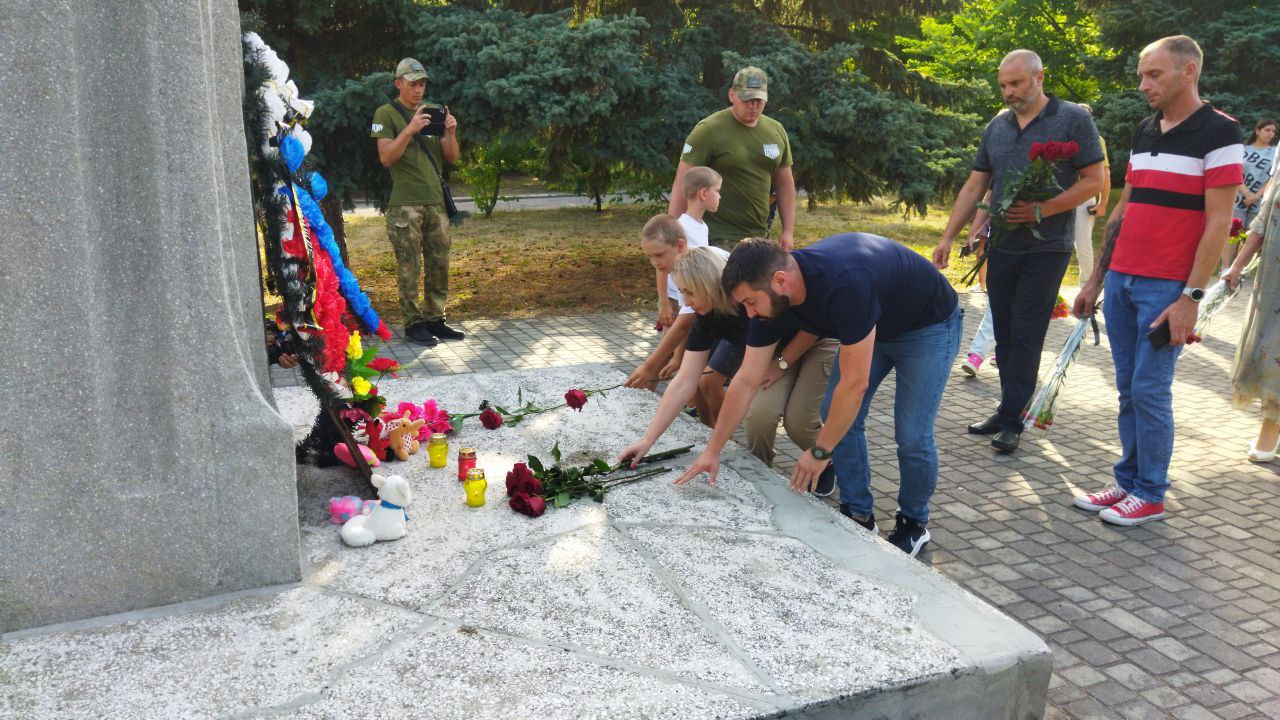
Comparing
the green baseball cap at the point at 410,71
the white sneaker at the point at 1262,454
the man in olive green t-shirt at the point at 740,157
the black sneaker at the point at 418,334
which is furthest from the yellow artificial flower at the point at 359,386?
the white sneaker at the point at 1262,454

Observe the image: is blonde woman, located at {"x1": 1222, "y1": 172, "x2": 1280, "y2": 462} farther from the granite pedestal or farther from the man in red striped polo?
the granite pedestal

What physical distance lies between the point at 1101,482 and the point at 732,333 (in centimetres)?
217

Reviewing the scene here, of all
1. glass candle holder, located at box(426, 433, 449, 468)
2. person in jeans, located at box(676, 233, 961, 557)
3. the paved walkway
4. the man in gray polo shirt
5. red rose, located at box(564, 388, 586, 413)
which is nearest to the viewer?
the paved walkway

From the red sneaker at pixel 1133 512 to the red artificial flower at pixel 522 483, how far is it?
102 inches

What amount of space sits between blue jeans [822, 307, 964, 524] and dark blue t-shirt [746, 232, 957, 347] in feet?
0.23

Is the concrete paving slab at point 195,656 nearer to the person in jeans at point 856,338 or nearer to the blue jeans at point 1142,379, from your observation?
the person in jeans at point 856,338

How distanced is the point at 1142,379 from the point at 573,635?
2874 mm


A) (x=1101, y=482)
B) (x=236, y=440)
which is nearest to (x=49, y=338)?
(x=236, y=440)

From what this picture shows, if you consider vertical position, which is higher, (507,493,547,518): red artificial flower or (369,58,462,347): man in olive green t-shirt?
(369,58,462,347): man in olive green t-shirt

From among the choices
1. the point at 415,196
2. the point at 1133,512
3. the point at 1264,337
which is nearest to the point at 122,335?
the point at 1133,512

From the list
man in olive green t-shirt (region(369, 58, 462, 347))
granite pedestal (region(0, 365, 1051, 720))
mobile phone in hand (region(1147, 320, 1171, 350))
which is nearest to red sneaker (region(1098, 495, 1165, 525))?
mobile phone in hand (region(1147, 320, 1171, 350))

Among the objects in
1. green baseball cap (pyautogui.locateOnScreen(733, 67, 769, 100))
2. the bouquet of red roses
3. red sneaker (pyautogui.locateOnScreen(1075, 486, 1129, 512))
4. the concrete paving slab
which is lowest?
red sneaker (pyautogui.locateOnScreen(1075, 486, 1129, 512))

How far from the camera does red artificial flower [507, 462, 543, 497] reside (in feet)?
12.0

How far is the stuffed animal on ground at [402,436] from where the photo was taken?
423 cm
